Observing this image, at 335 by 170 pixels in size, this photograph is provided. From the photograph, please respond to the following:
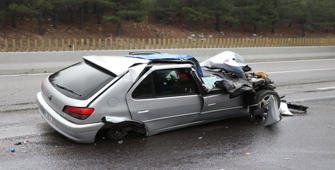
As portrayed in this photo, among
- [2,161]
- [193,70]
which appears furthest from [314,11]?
[2,161]

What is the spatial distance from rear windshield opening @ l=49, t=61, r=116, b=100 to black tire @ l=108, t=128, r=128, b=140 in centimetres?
79

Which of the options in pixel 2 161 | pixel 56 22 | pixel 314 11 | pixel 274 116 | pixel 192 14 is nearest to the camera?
pixel 2 161

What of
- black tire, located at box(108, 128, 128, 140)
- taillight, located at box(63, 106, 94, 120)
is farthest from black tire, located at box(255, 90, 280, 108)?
taillight, located at box(63, 106, 94, 120)

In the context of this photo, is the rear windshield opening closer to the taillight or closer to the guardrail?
the taillight

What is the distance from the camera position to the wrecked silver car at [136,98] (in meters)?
4.98

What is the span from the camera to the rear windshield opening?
505cm

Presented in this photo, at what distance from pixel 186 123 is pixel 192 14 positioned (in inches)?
890

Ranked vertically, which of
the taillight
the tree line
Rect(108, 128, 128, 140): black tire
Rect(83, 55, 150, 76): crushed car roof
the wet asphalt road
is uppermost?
the tree line

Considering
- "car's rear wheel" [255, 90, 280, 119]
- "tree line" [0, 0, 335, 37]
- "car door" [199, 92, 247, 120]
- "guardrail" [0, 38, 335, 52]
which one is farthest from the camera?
"tree line" [0, 0, 335, 37]

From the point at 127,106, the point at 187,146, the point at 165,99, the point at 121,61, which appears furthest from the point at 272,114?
the point at 121,61

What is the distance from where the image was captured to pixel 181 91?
575 cm

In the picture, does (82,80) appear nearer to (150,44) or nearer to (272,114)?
(272,114)

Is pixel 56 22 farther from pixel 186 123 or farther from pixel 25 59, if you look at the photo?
pixel 186 123

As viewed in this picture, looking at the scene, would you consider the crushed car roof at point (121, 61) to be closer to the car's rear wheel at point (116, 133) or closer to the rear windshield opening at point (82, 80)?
the rear windshield opening at point (82, 80)
